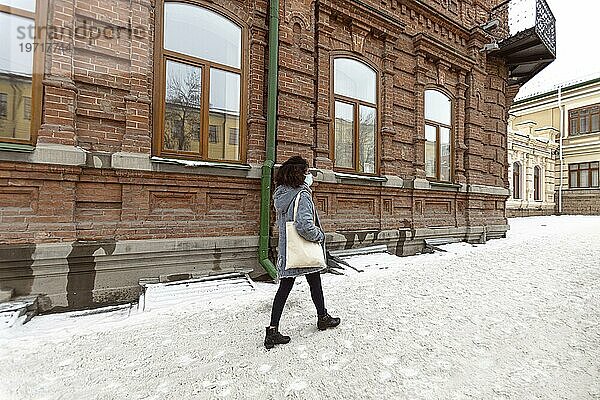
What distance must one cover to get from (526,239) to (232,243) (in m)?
7.88

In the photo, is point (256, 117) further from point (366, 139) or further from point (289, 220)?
point (289, 220)

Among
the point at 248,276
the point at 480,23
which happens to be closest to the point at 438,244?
the point at 248,276

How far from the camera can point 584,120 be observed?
21422mm

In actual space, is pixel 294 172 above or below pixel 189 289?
above

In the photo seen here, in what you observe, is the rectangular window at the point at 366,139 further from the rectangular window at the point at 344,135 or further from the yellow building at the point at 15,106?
the yellow building at the point at 15,106

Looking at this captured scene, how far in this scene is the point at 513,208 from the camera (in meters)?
18.4

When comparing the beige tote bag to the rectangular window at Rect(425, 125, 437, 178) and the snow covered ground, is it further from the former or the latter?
the rectangular window at Rect(425, 125, 437, 178)

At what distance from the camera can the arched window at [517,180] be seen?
19.4m

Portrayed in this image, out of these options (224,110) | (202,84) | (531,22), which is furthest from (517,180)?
(202,84)

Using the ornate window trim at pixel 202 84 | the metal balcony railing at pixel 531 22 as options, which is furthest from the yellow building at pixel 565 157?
the ornate window trim at pixel 202 84

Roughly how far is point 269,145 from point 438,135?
187 inches

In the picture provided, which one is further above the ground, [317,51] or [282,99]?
[317,51]

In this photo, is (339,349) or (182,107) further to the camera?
(182,107)

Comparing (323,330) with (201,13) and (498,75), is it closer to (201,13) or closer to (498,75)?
(201,13)
